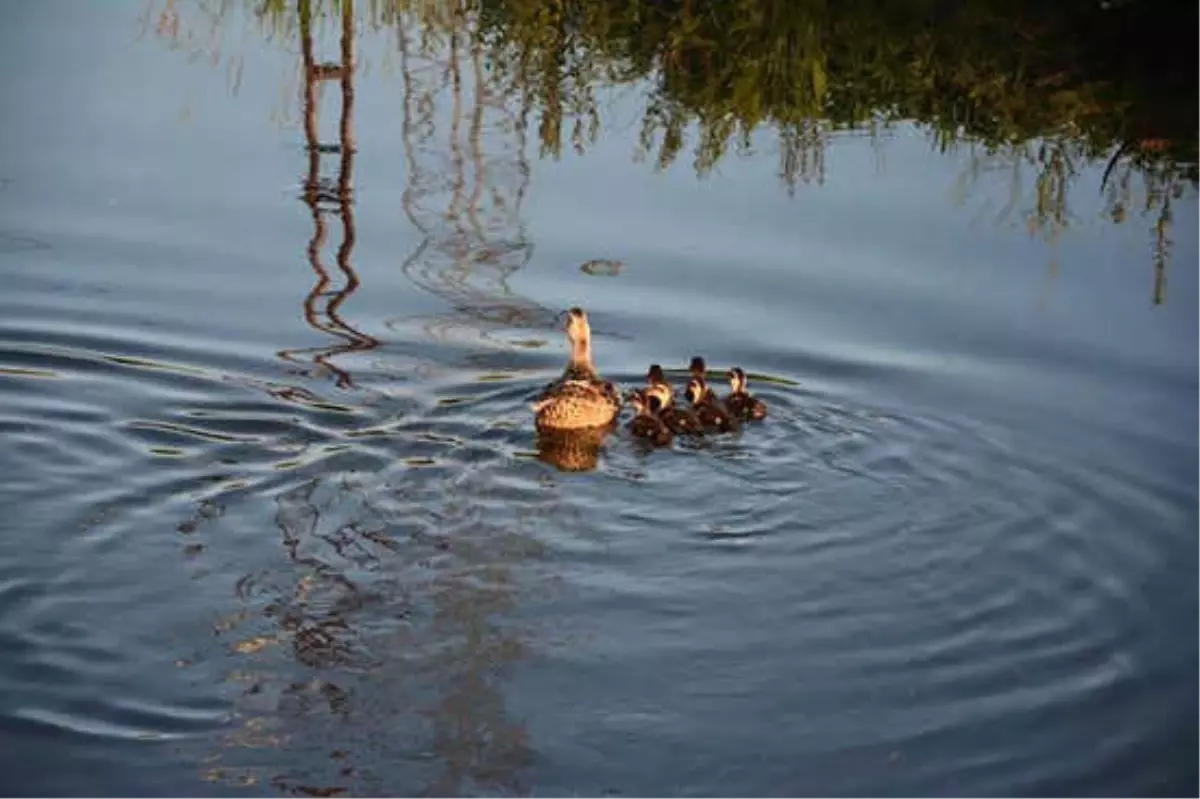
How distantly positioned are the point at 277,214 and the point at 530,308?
5.94 ft

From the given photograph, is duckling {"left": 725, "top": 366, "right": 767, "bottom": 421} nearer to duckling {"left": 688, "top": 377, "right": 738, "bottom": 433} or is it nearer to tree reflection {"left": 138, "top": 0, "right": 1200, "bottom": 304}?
duckling {"left": 688, "top": 377, "right": 738, "bottom": 433}

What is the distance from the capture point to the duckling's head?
10.1m

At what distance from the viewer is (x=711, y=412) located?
9867mm

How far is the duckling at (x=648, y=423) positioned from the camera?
32.5 ft

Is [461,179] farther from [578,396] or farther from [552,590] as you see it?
[552,590]

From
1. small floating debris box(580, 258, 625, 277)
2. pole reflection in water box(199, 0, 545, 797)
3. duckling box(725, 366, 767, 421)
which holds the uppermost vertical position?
small floating debris box(580, 258, 625, 277)

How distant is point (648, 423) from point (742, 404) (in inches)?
17.3

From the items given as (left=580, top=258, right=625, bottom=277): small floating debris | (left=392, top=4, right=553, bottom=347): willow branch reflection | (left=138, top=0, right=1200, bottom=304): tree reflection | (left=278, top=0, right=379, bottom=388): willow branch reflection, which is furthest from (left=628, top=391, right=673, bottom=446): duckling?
(left=138, top=0, right=1200, bottom=304): tree reflection

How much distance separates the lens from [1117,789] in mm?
6793

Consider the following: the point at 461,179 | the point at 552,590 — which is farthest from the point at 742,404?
the point at 461,179

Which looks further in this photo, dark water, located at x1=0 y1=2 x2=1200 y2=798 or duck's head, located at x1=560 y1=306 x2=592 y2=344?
duck's head, located at x1=560 y1=306 x2=592 y2=344

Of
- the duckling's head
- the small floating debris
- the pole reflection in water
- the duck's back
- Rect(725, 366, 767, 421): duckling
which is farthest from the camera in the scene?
the small floating debris

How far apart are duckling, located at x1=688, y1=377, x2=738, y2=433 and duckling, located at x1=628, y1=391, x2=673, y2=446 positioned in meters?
0.17

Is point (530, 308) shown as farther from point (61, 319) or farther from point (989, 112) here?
point (989, 112)
